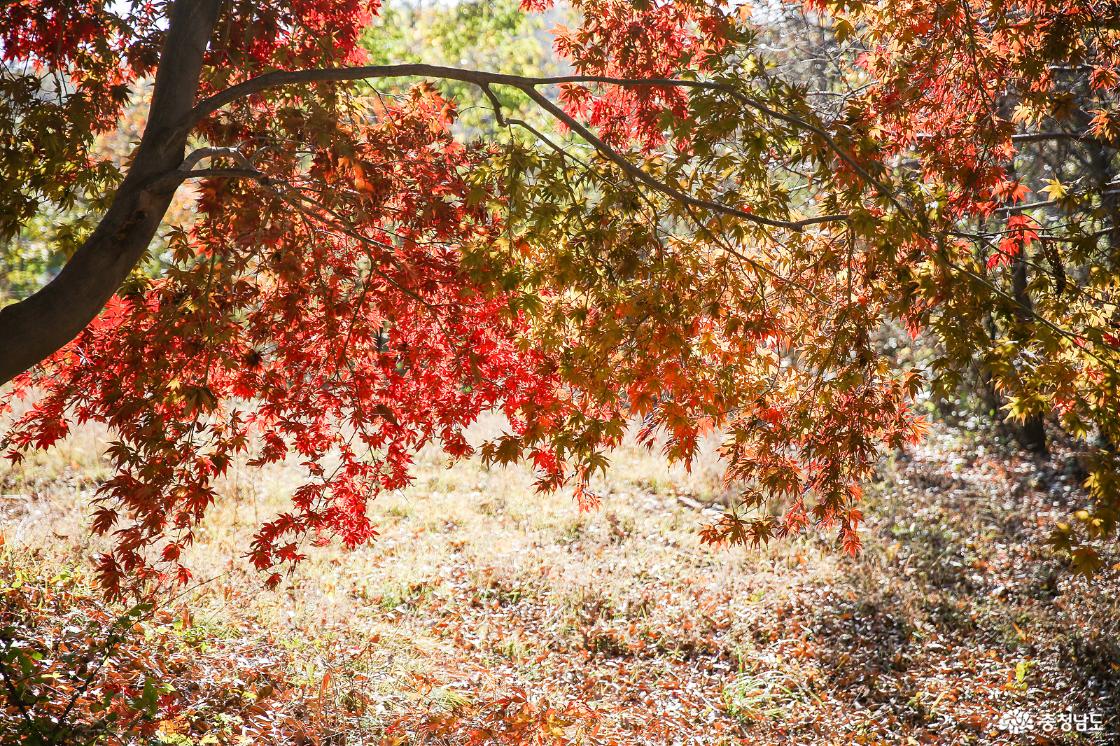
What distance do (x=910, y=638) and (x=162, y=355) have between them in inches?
288

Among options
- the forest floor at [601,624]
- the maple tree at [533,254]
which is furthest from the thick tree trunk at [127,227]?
the forest floor at [601,624]

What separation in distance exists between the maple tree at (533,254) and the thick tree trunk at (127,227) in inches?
0.5

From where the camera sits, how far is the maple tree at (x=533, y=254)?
3.84m

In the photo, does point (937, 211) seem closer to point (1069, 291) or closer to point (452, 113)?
point (1069, 291)

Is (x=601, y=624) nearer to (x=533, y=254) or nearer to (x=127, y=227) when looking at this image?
(x=533, y=254)

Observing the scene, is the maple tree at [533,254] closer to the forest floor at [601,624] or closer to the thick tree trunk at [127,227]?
the thick tree trunk at [127,227]

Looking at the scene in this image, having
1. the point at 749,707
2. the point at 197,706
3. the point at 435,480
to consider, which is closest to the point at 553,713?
the point at 749,707

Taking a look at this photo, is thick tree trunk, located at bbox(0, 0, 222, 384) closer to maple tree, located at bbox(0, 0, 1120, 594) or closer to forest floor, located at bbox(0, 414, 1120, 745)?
maple tree, located at bbox(0, 0, 1120, 594)

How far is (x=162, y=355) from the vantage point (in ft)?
13.3

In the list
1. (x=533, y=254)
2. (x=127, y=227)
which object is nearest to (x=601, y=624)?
(x=533, y=254)

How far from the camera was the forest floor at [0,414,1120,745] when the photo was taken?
5680mm

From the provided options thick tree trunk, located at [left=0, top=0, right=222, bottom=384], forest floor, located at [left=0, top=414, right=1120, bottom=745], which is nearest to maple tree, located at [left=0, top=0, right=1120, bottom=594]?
thick tree trunk, located at [left=0, top=0, right=222, bottom=384]

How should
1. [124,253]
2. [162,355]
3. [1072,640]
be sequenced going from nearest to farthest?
[124,253] < [162,355] < [1072,640]

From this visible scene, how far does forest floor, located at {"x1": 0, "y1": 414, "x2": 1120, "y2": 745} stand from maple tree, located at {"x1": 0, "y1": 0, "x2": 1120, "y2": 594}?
4.65 ft
